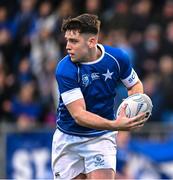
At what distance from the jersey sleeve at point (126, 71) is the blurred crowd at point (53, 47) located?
4.36 metres

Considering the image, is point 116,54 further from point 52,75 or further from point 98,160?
point 52,75

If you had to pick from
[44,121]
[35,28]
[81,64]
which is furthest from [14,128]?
[81,64]

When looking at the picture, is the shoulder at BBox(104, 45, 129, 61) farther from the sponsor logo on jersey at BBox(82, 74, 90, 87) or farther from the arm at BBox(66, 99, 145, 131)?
the arm at BBox(66, 99, 145, 131)

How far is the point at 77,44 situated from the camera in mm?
7688

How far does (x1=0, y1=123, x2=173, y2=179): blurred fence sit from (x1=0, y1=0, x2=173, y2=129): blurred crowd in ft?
0.92

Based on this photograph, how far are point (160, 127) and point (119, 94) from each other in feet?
3.47

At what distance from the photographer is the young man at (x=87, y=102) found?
7.64 metres

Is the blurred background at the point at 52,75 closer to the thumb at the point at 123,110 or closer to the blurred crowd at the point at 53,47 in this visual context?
the blurred crowd at the point at 53,47

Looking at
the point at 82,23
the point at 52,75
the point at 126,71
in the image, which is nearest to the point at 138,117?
the point at 126,71

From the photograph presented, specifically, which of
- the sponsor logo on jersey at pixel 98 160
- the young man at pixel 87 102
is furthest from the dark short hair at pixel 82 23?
the sponsor logo on jersey at pixel 98 160

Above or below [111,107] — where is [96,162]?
below

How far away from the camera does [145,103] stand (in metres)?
7.52

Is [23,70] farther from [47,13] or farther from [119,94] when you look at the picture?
[119,94]

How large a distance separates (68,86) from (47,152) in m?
4.65
